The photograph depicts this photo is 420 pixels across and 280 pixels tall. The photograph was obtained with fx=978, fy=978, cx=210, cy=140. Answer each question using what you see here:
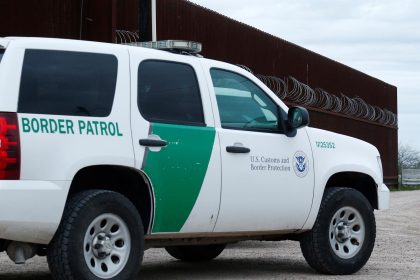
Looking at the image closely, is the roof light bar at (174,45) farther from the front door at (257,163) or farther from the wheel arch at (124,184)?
the wheel arch at (124,184)

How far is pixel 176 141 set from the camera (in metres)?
7.79

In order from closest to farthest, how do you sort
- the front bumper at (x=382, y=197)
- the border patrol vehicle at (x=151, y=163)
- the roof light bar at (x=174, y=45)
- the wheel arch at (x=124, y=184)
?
the border patrol vehicle at (x=151, y=163)
the wheel arch at (x=124, y=184)
the roof light bar at (x=174, y=45)
the front bumper at (x=382, y=197)

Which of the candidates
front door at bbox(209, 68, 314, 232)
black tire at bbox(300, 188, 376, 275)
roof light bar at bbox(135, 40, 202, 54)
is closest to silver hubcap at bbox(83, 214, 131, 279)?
front door at bbox(209, 68, 314, 232)

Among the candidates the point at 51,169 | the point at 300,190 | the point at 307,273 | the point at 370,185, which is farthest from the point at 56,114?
the point at 370,185

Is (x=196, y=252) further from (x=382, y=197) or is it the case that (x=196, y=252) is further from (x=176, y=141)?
(x=176, y=141)

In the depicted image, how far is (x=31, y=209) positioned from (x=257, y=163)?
7.91ft

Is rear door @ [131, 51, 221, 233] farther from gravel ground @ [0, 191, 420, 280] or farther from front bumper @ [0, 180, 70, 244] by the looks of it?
gravel ground @ [0, 191, 420, 280]

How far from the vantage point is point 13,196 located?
263 inches

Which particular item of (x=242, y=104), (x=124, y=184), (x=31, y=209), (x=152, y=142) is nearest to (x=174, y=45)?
(x=242, y=104)

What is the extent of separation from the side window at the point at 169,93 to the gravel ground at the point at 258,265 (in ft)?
5.79

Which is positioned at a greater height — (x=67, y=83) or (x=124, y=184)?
(x=67, y=83)

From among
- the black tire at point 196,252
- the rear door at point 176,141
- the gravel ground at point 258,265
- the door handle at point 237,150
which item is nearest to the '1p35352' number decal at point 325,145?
the door handle at point 237,150

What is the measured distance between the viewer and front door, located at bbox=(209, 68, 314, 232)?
829 centimetres

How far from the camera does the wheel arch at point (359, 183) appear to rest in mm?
9750
